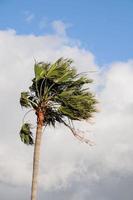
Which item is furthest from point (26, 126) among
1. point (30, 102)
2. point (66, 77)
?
point (66, 77)

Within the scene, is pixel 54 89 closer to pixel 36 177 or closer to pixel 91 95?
pixel 91 95

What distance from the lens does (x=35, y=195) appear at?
2458 centimetres

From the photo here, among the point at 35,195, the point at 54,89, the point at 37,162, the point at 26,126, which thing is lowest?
the point at 35,195

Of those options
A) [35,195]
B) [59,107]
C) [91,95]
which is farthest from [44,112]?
[35,195]

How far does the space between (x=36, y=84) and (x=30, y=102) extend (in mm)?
1057

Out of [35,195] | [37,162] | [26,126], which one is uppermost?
[26,126]

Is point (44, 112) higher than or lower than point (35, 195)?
higher

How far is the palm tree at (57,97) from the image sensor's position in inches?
1048

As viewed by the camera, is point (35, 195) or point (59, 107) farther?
point (59, 107)

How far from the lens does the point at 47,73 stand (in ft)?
89.2

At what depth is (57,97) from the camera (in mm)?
26781

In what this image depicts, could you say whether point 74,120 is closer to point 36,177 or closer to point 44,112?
point 44,112

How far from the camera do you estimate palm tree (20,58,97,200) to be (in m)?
26.6

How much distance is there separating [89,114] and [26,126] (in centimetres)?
362
